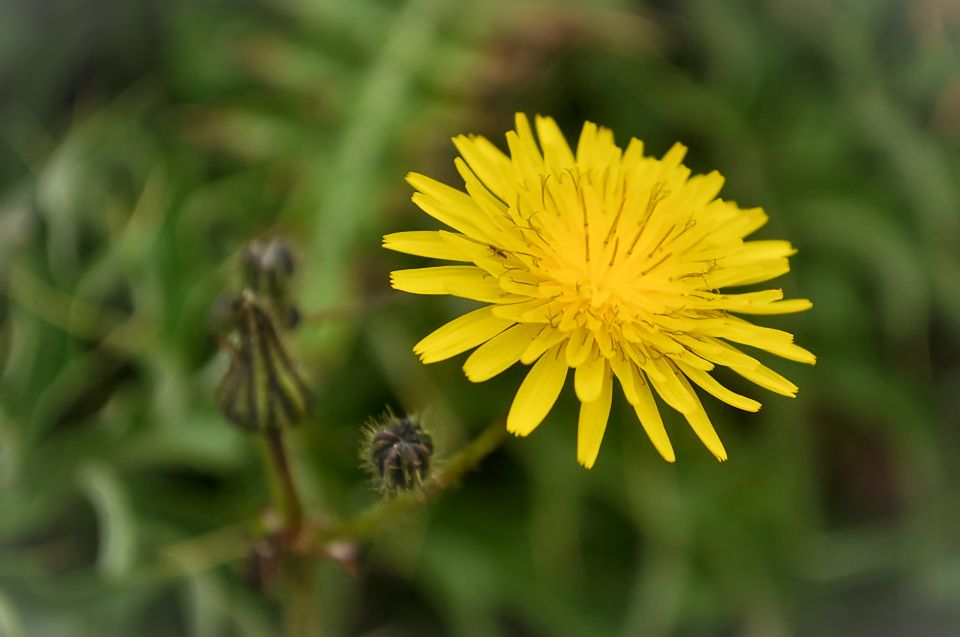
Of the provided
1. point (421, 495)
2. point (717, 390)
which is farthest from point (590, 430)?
point (421, 495)

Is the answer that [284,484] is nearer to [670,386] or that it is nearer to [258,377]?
[258,377]

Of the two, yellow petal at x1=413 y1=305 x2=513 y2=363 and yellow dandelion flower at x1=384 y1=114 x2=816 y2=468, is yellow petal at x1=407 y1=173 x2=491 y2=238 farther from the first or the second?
yellow petal at x1=413 y1=305 x2=513 y2=363

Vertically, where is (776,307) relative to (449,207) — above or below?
below

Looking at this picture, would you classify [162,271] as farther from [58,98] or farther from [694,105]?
[694,105]

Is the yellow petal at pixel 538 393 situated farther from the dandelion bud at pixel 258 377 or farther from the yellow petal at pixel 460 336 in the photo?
the dandelion bud at pixel 258 377

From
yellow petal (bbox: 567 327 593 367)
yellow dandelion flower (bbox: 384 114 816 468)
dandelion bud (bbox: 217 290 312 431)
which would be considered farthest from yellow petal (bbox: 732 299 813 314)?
dandelion bud (bbox: 217 290 312 431)
